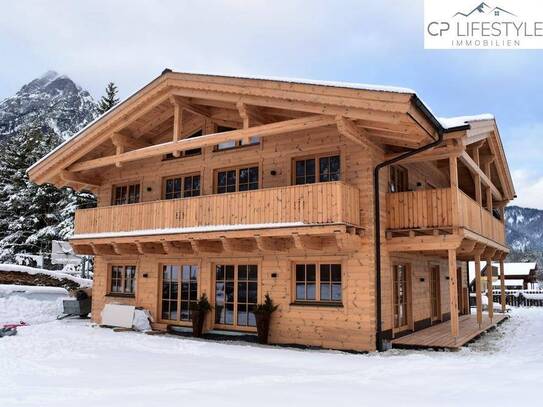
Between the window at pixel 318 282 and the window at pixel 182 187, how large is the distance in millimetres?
4461

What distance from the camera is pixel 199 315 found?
14531mm

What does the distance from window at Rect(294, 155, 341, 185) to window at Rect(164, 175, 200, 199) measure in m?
3.64

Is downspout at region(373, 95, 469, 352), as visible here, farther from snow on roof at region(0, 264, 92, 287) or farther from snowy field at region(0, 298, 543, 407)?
snow on roof at region(0, 264, 92, 287)

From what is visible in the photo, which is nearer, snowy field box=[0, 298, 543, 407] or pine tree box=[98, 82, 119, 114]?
snowy field box=[0, 298, 543, 407]

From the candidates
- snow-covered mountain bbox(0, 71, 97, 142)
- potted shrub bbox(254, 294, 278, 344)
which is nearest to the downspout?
potted shrub bbox(254, 294, 278, 344)

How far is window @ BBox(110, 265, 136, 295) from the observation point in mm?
17109

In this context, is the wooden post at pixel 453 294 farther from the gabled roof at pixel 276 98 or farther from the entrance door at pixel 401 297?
the gabled roof at pixel 276 98

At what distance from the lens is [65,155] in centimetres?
1698

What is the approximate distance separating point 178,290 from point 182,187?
10.7 feet

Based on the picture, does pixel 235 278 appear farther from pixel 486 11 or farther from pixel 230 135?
pixel 486 11

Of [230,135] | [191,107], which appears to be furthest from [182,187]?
[230,135]

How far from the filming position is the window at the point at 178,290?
15516 millimetres

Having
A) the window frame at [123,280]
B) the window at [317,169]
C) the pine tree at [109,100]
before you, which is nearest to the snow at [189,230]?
the window frame at [123,280]

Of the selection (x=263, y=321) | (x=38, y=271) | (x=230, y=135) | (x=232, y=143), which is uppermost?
(x=232, y=143)
